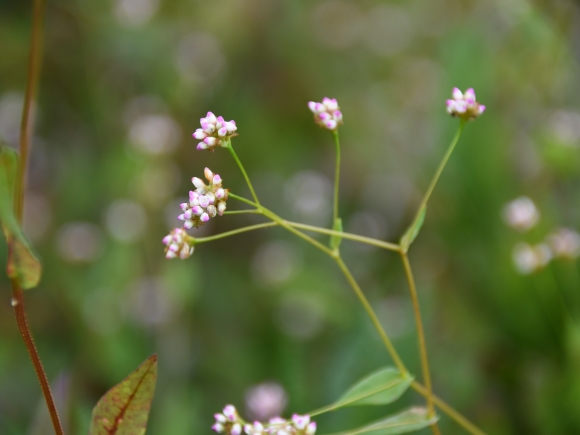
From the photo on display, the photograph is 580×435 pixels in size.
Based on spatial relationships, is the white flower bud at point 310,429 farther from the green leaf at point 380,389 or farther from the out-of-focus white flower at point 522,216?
the out-of-focus white flower at point 522,216

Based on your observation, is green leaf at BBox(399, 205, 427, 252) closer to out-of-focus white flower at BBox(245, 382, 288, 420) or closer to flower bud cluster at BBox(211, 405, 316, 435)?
flower bud cluster at BBox(211, 405, 316, 435)

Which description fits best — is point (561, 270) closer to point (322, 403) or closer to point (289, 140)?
point (322, 403)

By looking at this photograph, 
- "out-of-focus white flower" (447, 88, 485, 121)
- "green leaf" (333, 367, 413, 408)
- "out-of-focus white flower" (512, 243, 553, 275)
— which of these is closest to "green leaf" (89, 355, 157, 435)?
Result: "green leaf" (333, 367, 413, 408)

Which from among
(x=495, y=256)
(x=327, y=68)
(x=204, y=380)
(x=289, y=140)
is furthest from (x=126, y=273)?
(x=327, y=68)

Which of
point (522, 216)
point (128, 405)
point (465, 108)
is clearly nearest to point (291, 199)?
point (522, 216)

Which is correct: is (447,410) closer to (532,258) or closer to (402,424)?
(402,424)

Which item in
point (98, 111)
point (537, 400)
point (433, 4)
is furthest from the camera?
point (433, 4)

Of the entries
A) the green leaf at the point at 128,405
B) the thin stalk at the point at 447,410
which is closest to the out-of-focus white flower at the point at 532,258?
the thin stalk at the point at 447,410
